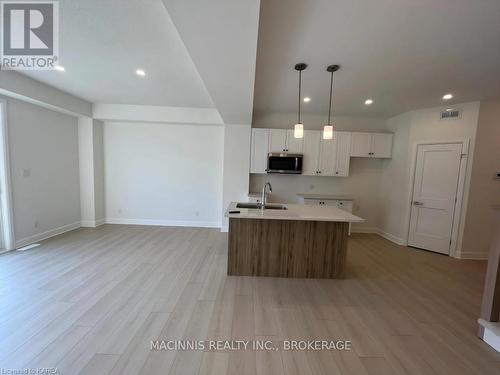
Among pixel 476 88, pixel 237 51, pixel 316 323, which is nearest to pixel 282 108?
pixel 237 51

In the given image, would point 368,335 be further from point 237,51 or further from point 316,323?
point 237,51

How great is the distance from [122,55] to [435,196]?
18.8 feet

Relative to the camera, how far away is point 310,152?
15.3ft

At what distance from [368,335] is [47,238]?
5468 mm

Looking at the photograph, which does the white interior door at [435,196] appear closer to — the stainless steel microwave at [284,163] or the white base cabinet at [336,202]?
the white base cabinet at [336,202]

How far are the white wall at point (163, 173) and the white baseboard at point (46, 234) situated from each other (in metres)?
0.70

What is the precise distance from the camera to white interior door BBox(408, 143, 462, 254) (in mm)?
3773

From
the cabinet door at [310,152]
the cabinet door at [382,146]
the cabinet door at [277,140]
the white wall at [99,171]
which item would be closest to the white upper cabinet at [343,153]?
the cabinet door at [310,152]

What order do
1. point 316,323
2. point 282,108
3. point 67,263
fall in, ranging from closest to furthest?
1. point 316,323
2. point 67,263
3. point 282,108

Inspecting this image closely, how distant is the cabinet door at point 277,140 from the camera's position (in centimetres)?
460

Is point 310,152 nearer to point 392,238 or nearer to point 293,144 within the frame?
point 293,144

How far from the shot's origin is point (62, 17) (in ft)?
6.25

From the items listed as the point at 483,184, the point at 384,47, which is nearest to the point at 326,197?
the point at 483,184

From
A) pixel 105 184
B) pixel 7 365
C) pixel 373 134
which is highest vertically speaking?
pixel 373 134
